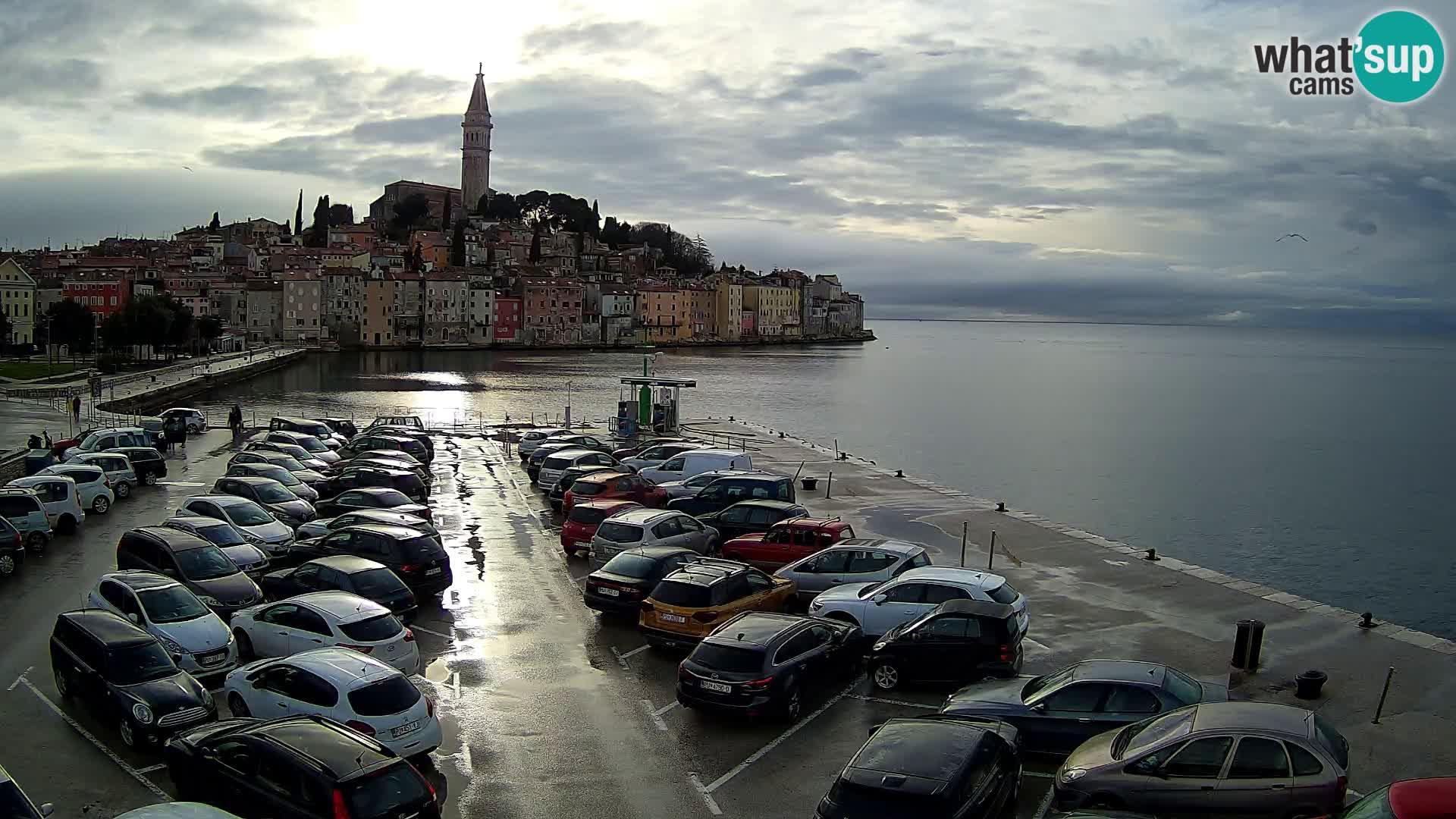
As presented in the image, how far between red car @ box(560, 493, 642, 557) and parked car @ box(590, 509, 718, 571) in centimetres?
45

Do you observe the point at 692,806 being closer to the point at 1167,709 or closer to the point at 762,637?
the point at 762,637

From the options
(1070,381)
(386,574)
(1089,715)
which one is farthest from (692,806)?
(1070,381)

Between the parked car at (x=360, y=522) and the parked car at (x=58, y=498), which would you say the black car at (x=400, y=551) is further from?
the parked car at (x=58, y=498)

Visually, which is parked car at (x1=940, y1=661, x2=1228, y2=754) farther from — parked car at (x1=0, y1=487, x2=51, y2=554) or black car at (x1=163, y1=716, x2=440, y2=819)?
parked car at (x1=0, y1=487, x2=51, y2=554)

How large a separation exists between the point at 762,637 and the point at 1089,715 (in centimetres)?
338

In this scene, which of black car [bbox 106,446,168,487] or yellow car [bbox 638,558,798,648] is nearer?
yellow car [bbox 638,558,798,648]

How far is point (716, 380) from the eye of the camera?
105 meters

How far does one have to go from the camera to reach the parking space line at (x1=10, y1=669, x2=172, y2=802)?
9.18m

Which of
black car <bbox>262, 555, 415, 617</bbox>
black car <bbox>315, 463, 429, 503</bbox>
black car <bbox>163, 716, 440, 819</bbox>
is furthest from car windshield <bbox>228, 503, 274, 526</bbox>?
black car <bbox>163, 716, 440, 819</bbox>

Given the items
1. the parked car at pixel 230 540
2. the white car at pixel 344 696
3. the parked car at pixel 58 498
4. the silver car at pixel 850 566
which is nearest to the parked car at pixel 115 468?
the parked car at pixel 58 498

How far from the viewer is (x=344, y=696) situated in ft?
31.0

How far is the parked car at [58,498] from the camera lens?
1995 cm

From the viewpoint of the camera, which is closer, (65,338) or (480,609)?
(480,609)

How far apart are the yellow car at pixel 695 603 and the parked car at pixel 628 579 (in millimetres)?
605
